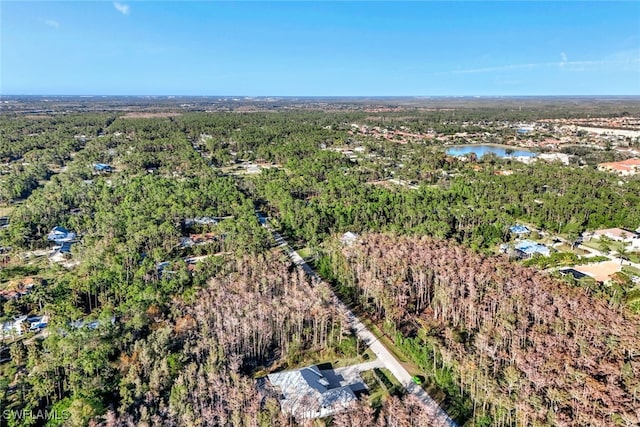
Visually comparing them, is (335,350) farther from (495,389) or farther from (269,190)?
(269,190)

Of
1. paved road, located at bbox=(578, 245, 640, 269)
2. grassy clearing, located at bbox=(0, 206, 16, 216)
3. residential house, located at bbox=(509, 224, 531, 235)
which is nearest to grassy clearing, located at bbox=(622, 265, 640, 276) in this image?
paved road, located at bbox=(578, 245, 640, 269)

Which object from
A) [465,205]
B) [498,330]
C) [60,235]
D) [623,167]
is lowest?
[60,235]

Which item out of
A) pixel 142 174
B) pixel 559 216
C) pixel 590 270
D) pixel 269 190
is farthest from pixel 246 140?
pixel 590 270

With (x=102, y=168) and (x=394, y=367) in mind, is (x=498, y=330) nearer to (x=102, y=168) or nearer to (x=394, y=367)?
(x=394, y=367)

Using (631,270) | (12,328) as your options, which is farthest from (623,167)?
(12,328)

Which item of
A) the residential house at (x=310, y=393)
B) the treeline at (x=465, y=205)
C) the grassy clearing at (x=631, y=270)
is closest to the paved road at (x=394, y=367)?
the residential house at (x=310, y=393)

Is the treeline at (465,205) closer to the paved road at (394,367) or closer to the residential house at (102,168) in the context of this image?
the paved road at (394,367)

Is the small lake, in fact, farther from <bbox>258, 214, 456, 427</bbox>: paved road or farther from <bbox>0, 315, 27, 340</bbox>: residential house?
<bbox>0, 315, 27, 340</bbox>: residential house
